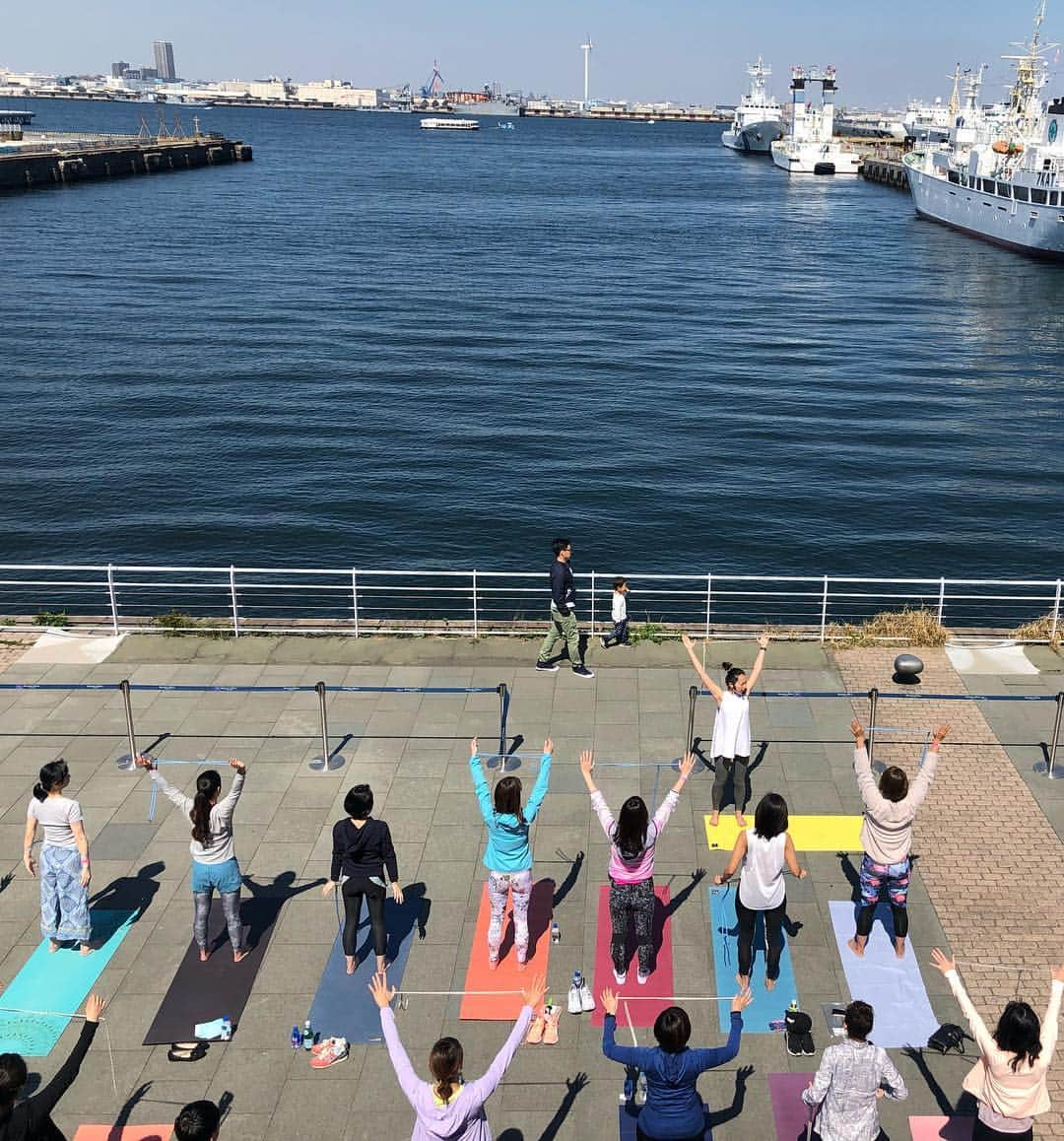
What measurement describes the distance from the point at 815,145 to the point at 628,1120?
161 meters

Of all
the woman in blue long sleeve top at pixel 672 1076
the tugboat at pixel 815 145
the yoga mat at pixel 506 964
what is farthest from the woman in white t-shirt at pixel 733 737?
the tugboat at pixel 815 145

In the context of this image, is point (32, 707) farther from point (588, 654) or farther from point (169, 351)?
point (169, 351)

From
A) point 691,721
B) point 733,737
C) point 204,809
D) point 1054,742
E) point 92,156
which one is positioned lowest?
point 1054,742

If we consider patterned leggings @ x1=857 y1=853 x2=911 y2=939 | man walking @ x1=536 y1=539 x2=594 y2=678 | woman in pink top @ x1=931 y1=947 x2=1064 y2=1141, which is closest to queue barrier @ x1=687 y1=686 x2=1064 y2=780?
man walking @ x1=536 y1=539 x2=594 y2=678

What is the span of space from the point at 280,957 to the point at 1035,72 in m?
107

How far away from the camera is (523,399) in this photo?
43562 millimetres

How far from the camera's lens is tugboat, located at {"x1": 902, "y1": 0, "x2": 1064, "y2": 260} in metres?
79.5

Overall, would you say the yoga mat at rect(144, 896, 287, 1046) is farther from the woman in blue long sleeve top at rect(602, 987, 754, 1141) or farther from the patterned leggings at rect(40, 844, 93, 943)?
the woman in blue long sleeve top at rect(602, 987, 754, 1141)

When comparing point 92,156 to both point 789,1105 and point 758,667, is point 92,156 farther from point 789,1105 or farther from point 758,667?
point 789,1105

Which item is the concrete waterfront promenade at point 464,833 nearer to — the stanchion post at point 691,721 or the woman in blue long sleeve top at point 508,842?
the stanchion post at point 691,721

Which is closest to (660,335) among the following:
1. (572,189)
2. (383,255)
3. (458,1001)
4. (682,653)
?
(383,255)

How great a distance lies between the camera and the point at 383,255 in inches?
2896

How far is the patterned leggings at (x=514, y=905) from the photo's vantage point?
872 centimetres

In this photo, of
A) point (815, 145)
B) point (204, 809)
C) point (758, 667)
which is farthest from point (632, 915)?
point (815, 145)
